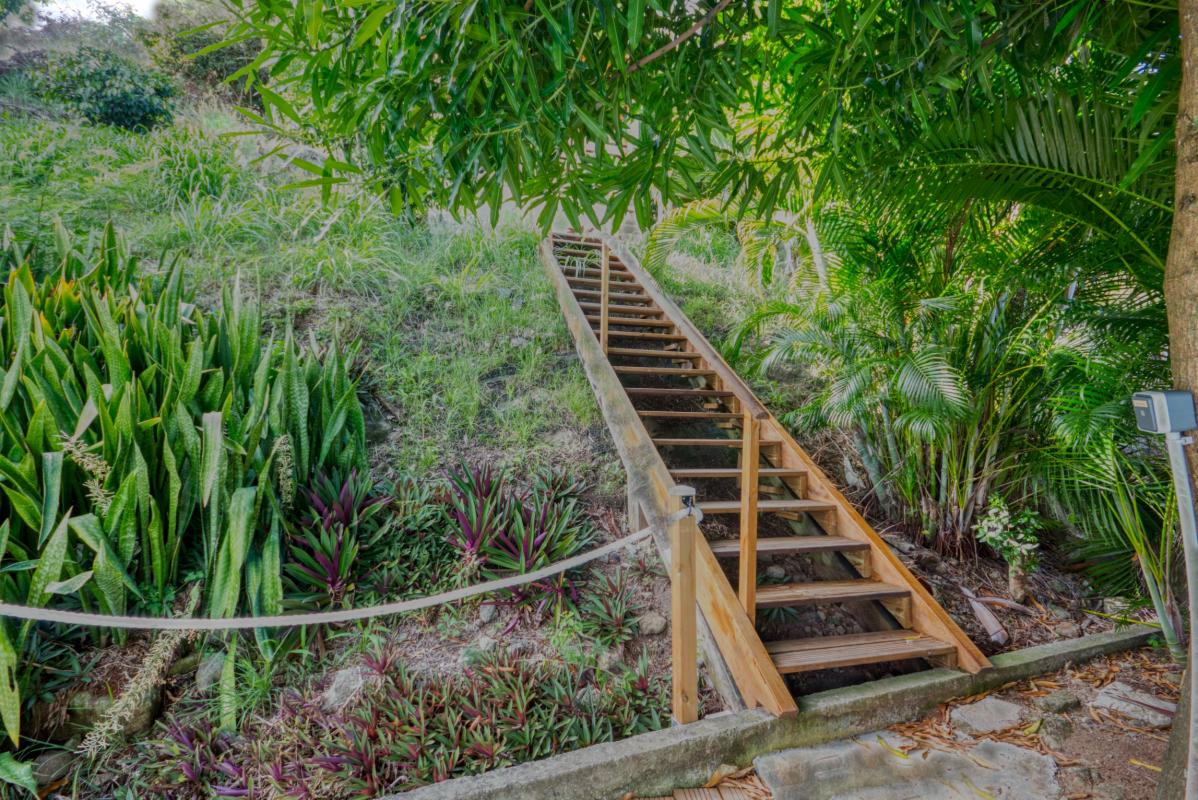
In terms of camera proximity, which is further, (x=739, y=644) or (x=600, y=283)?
(x=600, y=283)

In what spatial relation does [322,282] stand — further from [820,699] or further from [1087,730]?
[1087,730]

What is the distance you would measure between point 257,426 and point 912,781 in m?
2.73

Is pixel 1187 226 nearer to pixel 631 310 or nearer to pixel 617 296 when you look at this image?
pixel 631 310

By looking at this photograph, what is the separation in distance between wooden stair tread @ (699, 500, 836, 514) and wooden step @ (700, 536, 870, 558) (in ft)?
0.53

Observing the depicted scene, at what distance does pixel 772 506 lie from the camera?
2719mm

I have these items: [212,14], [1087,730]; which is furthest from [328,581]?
[212,14]

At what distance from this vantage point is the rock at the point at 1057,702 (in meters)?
2.02

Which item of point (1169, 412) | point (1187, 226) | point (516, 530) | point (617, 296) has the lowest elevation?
point (516, 530)

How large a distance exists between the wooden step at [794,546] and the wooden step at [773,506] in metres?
0.16

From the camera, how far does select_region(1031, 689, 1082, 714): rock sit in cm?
202

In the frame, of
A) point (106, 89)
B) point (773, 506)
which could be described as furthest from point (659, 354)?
point (106, 89)

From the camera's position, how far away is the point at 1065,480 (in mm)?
2400

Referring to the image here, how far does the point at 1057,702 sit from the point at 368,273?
186 inches

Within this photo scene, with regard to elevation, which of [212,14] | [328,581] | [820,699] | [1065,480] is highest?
[212,14]
